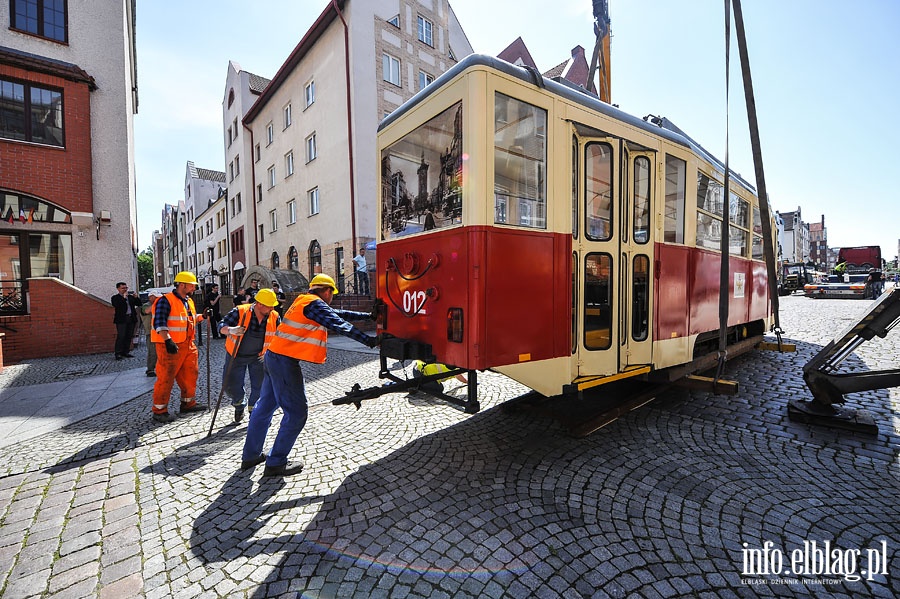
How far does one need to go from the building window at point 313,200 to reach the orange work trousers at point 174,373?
1510cm

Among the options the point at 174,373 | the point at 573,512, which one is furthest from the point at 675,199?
the point at 174,373

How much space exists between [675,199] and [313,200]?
18.2 metres

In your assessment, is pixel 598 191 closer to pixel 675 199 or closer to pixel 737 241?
pixel 675 199

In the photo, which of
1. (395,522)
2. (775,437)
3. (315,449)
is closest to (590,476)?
(395,522)

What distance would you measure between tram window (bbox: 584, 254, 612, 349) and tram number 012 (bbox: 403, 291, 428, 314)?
1.56 meters

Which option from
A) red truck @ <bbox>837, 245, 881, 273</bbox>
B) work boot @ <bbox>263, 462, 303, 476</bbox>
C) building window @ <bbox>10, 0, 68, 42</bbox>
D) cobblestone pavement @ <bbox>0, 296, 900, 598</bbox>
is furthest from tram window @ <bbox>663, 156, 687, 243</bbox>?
red truck @ <bbox>837, 245, 881, 273</bbox>

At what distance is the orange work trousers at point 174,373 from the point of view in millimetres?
4914

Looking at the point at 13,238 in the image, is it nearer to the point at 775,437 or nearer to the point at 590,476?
the point at 590,476

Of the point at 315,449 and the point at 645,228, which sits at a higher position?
the point at 645,228

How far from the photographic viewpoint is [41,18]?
10.7m

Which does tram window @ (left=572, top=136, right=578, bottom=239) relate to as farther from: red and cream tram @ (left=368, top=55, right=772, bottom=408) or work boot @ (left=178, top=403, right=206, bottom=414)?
work boot @ (left=178, top=403, right=206, bottom=414)

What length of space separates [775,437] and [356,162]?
52.6 ft

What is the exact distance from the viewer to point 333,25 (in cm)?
1733

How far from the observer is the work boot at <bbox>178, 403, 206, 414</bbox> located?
17.1 feet
